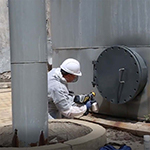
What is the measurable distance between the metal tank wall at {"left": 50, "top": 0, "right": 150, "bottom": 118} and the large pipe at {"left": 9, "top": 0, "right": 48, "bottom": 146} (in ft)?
6.77

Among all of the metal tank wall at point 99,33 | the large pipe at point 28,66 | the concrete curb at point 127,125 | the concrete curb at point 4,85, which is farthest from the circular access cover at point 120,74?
the concrete curb at point 4,85

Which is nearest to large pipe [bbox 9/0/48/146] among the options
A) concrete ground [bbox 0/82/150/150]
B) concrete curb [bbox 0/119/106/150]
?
concrete curb [bbox 0/119/106/150]

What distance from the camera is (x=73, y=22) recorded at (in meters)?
5.14

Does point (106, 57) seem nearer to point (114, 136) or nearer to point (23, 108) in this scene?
point (114, 136)

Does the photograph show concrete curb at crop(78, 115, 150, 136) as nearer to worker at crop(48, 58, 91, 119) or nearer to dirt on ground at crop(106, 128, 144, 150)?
dirt on ground at crop(106, 128, 144, 150)

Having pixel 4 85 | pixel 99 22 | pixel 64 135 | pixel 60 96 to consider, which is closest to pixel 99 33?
pixel 99 22

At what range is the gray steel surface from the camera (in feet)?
14.5

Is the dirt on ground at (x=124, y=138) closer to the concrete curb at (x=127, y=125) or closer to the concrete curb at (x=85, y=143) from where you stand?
the concrete curb at (x=127, y=125)

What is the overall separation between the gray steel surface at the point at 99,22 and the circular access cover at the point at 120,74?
28 centimetres

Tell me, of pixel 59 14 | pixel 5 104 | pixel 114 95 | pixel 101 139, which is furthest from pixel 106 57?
pixel 5 104

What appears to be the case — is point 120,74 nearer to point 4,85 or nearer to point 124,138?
point 124,138

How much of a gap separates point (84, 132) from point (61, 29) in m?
2.52

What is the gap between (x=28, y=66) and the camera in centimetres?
267

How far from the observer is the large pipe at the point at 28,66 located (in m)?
2.64
